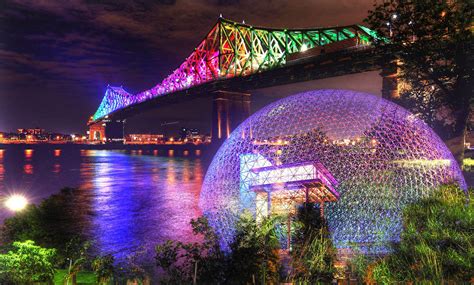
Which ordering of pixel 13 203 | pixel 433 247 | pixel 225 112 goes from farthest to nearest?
pixel 225 112 < pixel 13 203 < pixel 433 247

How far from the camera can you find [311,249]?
21.7 ft

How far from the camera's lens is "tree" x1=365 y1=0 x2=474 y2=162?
1426cm

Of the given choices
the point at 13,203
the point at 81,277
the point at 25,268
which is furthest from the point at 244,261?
the point at 13,203

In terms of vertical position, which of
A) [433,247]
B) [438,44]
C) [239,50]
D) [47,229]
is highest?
[239,50]

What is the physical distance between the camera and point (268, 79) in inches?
1877

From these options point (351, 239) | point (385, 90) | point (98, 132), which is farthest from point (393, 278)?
point (98, 132)

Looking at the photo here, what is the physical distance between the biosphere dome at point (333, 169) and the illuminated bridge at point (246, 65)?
68.3ft

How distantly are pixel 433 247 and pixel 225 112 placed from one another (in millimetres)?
46574

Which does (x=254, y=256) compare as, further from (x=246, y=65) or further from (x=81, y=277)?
(x=246, y=65)

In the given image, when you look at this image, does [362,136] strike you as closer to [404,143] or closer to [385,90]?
[404,143]

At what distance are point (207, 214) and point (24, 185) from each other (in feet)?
90.1

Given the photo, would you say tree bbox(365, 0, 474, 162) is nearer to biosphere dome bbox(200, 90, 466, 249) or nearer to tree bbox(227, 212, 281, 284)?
biosphere dome bbox(200, 90, 466, 249)

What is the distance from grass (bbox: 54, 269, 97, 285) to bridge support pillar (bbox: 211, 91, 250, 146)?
145ft

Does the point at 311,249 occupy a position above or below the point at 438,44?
below
